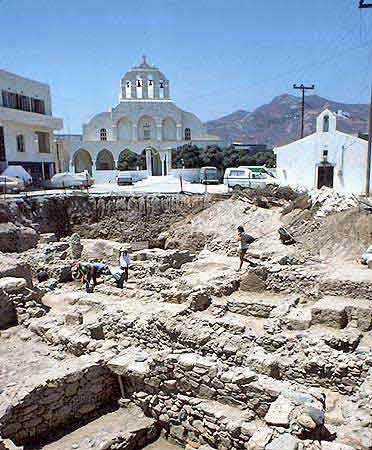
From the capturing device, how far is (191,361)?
21.0ft

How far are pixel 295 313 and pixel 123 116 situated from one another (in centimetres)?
4747

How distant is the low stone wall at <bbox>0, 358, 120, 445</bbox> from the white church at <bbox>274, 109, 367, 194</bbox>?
20.2 meters

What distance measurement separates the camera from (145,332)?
7.77m

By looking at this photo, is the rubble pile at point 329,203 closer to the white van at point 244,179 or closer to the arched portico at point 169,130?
the white van at point 244,179

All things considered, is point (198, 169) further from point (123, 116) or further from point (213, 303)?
point (213, 303)

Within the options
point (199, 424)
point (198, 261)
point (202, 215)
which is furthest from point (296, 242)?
point (199, 424)

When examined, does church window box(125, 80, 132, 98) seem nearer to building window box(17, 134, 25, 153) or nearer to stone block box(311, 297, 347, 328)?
building window box(17, 134, 25, 153)

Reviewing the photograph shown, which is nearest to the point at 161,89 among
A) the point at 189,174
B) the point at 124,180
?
the point at 189,174

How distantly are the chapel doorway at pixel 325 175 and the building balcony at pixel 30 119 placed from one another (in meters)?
22.7

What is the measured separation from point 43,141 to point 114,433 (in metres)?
34.5

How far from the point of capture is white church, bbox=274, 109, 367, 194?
2331 centimetres

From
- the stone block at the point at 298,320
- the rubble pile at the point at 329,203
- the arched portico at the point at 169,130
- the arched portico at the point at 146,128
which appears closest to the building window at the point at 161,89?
the arched portico at the point at 169,130

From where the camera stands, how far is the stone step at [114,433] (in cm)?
603

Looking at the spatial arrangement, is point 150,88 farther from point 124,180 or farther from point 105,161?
point 124,180
